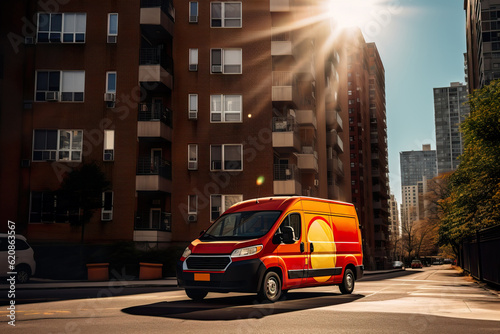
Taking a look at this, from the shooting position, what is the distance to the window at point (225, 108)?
1511 inches

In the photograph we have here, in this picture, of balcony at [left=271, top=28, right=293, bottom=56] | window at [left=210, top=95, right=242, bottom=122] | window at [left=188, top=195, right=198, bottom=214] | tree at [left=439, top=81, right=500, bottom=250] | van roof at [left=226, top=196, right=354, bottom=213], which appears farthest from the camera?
balcony at [left=271, top=28, right=293, bottom=56]

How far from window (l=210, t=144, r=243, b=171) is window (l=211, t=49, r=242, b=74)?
5.28m

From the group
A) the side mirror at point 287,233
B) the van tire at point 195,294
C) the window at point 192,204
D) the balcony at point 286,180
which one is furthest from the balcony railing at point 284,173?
the side mirror at point 287,233

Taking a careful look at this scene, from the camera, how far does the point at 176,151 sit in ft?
126

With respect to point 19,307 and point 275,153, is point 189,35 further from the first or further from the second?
point 19,307

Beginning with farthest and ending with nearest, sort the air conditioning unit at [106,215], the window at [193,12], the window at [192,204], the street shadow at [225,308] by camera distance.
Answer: the window at [193,12] < the window at [192,204] < the air conditioning unit at [106,215] < the street shadow at [225,308]

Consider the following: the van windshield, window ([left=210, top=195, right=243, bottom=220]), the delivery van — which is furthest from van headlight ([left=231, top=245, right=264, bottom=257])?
window ([left=210, top=195, right=243, bottom=220])

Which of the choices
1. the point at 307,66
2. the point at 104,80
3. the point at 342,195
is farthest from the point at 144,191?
the point at 342,195

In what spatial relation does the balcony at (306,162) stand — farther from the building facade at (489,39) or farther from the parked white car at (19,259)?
the building facade at (489,39)

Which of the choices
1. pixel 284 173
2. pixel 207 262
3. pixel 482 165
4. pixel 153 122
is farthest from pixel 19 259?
pixel 482 165

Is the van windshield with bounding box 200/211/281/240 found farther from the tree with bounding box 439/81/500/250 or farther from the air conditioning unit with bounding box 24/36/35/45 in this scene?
the air conditioning unit with bounding box 24/36/35/45

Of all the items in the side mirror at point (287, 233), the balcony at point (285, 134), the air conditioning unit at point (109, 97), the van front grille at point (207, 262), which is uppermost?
the air conditioning unit at point (109, 97)

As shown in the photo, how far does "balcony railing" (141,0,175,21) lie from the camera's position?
124 ft

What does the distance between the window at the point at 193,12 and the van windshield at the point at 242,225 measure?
27515 mm
